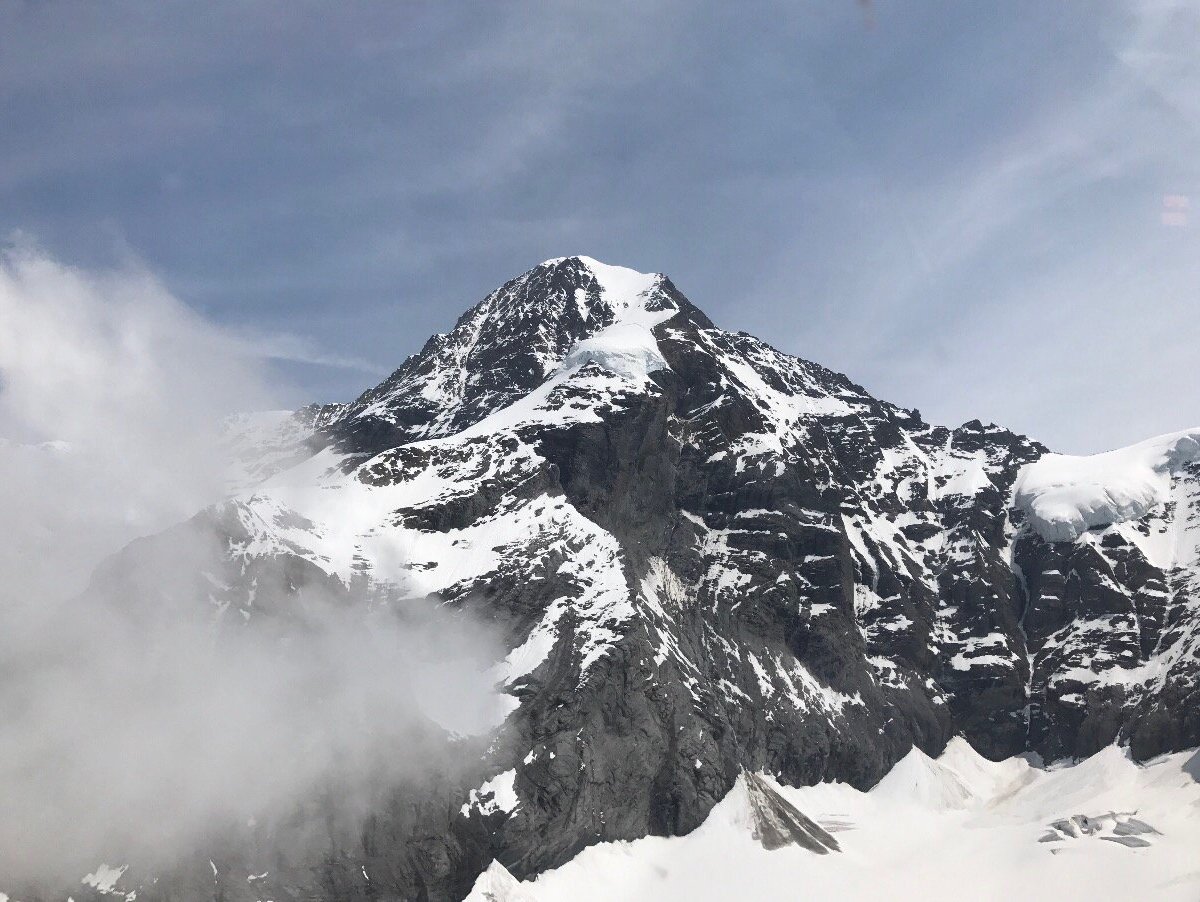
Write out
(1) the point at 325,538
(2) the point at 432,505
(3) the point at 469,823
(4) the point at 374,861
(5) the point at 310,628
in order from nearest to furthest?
(4) the point at 374,861 → (3) the point at 469,823 → (5) the point at 310,628 → (1) the point at 325,538 → (2) the point at 432,505

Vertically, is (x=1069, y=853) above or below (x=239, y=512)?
below

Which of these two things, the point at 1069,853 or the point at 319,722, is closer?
the point at 319,722

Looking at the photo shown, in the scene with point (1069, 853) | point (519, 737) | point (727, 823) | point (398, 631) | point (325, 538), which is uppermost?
point (325, 538)

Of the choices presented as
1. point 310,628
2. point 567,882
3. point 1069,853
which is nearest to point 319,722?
point 310,628

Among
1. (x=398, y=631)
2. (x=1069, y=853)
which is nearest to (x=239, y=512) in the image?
(x=398, y=631)

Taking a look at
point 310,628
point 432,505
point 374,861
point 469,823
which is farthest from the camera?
point 432,505

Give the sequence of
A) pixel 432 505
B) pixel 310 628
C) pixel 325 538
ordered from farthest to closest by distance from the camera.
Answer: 1. pixel 432 505
2. pixel 325 538
3. pixel 310 628

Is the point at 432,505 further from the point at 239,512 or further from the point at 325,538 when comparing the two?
the point at 239,512

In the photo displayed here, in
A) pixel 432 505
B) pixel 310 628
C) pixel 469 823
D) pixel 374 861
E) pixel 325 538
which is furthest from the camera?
pixel 432 505

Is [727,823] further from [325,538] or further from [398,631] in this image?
[325,538]
